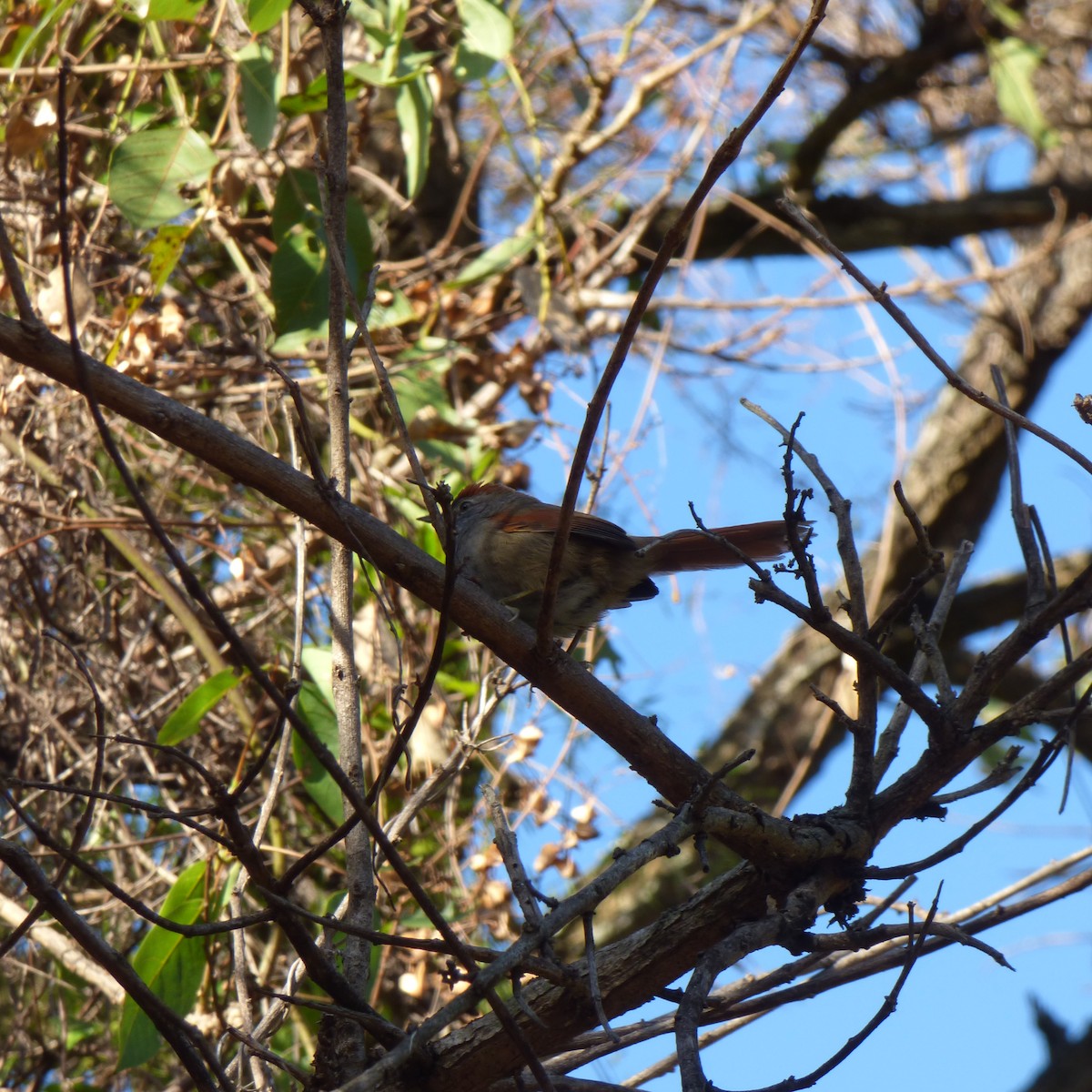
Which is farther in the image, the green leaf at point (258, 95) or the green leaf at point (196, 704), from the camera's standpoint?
the green leaf at point (258, 95)

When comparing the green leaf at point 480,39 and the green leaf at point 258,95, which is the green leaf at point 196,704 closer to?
the green leaf at point 258,95

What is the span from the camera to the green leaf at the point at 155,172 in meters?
3.82

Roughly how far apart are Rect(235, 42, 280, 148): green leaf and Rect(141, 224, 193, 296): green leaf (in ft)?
1.24

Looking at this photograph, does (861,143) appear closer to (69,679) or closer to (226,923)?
(69,679)

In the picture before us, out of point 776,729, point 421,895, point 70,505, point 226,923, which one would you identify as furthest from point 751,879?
point 776,729

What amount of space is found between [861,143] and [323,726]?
22.4ft

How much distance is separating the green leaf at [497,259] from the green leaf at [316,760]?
73.3 inches

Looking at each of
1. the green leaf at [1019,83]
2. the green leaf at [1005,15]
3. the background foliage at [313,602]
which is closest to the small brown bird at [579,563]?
the background foliage at [313,602]

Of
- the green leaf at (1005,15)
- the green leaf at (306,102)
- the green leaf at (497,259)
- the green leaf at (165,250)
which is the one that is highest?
the green leaf at (1005,15)

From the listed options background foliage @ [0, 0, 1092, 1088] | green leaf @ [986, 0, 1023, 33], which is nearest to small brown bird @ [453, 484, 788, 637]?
background foliage @ [0, 0, 1092, 1088]

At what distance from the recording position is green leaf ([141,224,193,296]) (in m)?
3.95

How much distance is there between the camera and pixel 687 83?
18.2ft

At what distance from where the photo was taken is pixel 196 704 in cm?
346

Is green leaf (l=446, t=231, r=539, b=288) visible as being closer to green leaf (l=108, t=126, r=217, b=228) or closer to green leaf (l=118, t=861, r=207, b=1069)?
green leaf (l=108, t=126, r=217, b=228)
